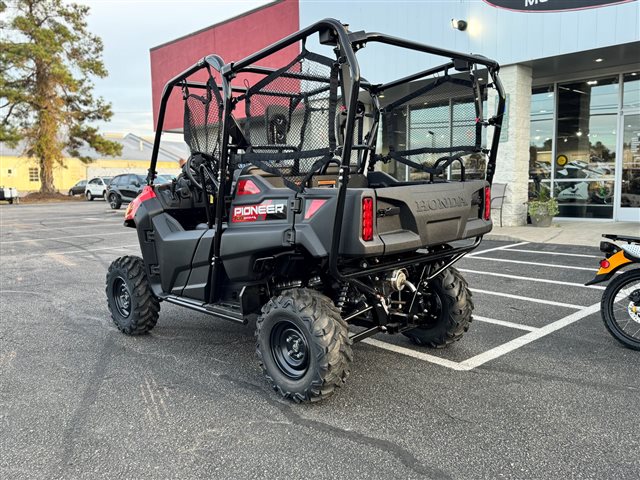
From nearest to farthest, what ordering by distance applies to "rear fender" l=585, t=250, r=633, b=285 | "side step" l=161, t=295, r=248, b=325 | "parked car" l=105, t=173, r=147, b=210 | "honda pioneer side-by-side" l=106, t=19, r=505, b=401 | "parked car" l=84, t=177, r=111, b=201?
"honda pioneer side-by-side" l=106, t=19, r=505, b=401 < "side step" l=161, t=295, r=248, b=325 < "rear fender" l=585, t=250, r=633, b=285 < "parked car" l=105, t=173, r=147, b=210 < "parked car" l=84, t=177, r=111, b=201

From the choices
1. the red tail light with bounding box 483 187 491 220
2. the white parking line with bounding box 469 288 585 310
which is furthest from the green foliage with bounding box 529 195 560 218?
the red tail light with bounding box 483 187 491 220

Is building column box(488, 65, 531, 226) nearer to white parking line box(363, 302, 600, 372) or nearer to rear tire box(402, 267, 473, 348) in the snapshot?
white parking line box(363, 302, 600, 372)

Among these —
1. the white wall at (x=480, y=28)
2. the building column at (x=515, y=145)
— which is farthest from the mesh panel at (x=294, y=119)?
the building column at (x=515, y=145)

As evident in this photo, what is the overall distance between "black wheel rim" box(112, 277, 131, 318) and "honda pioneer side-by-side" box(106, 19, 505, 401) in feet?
0.13

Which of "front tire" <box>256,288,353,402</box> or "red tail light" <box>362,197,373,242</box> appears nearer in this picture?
"red tail light" <box>362,197,373,242</box>

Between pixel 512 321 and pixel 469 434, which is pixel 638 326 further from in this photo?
pixel 469 434

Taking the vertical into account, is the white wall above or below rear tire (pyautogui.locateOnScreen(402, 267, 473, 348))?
above

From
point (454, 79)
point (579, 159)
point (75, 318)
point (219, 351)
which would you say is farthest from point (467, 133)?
point (579, 159)

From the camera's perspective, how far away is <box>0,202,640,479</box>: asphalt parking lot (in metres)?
2.83

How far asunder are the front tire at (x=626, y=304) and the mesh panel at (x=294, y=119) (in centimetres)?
290

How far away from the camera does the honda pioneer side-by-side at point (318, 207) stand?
338cm

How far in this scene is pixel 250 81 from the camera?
4.86 metres

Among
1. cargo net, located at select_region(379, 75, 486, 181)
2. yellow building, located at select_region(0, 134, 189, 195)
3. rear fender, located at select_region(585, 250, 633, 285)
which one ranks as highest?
yellow building, located at select_region(0, 134, 189, 195)

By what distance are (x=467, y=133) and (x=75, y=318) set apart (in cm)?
437
